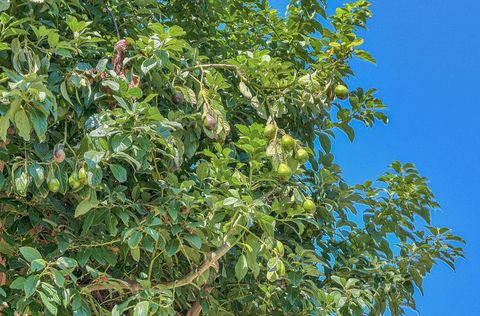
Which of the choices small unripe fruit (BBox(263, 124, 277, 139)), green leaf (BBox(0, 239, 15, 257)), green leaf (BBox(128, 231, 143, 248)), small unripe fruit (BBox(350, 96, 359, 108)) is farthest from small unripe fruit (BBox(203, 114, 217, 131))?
small unripe fruit (BBox(350, 96, 359, 108))

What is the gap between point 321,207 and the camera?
2.97 meters

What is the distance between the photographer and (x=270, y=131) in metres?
2.19

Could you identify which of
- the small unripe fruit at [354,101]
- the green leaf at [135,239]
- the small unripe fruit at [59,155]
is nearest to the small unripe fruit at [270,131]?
the green leaf at [135,239]

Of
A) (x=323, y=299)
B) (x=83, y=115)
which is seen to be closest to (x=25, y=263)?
(x=83, y=115)

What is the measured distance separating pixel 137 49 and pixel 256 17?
1.38 metres

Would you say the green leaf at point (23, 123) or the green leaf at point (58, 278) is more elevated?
the green leaf at point (23, 123)

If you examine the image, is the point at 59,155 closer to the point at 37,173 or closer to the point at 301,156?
the point at 37,173

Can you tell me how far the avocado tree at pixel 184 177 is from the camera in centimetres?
209

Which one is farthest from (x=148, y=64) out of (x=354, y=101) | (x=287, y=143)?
(x=354, y=101)

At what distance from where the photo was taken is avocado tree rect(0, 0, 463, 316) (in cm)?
209

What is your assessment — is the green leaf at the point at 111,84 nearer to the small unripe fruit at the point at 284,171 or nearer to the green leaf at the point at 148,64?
the green leaf at the point at 148,64

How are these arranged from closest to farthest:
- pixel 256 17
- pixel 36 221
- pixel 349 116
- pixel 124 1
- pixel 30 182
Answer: pixel 30 182 < pixel 36 221 < pixel 124 1 < pixel 349 116 < pixel 256 17

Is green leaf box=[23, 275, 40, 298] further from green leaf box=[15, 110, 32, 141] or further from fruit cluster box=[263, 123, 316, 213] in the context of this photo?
fruit cluster box=[263, 123, 316, 213]

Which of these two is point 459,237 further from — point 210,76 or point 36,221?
point 36,221
